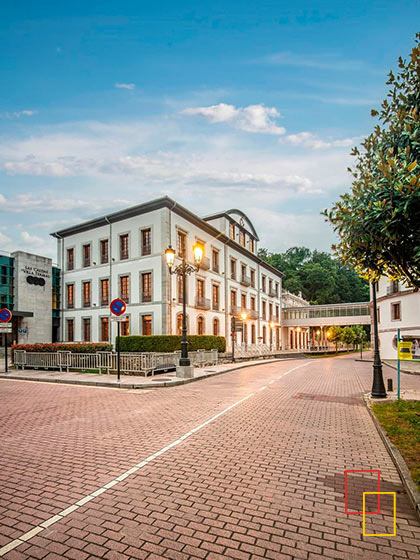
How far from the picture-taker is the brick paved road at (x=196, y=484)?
336cm

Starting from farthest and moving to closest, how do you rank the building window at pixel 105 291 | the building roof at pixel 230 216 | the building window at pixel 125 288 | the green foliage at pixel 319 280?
the green foliage at pixel 319 280 < the building roof at pixel 230 216 < the building window at pixel 105 291 < the building window at pixel 125 288

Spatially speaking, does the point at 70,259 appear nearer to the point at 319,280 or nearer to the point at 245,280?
the point at 245,280

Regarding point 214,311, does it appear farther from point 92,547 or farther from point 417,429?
point 92,547

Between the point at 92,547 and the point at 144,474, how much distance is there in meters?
1.76

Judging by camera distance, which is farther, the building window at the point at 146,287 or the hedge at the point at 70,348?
the building window at the point at 146,287

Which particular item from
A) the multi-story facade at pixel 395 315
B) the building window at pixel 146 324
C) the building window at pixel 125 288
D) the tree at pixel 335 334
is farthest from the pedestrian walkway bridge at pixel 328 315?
the building window at pixel 146 324

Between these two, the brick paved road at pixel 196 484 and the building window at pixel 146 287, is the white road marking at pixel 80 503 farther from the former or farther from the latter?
the building window at pixel 146 287

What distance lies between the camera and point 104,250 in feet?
111

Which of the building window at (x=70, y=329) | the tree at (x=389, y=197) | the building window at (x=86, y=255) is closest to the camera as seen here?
the tree at (x=389, y=197)

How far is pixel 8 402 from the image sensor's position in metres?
10.7

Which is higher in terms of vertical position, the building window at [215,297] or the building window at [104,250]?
the building window at [104,250]

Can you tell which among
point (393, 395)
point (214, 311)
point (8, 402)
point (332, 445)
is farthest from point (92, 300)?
point (332, 445)

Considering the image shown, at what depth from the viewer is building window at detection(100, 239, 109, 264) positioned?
33.6 metres

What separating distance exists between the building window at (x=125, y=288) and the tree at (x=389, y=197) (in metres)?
26.0
